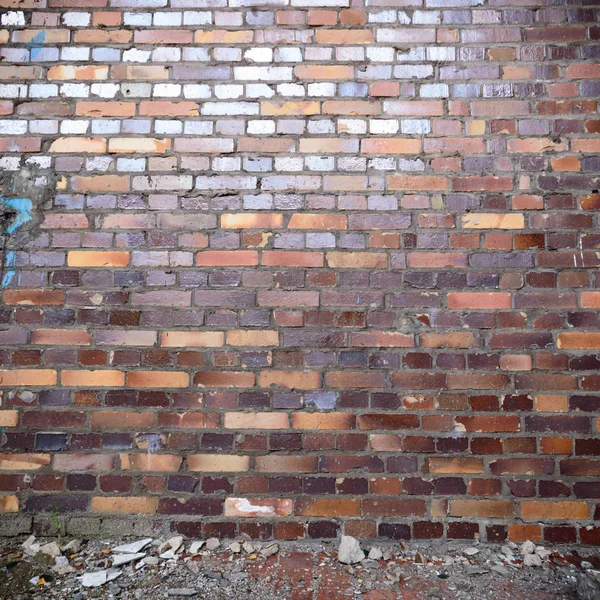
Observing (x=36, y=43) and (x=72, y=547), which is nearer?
(x=72, y=547)

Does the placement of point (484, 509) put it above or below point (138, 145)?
below

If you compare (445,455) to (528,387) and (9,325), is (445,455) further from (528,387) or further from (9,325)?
(9,325)

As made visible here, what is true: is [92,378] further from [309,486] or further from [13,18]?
[13,18]

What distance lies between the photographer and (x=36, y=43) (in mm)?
2049

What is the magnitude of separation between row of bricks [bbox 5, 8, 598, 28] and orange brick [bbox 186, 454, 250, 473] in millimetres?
1855

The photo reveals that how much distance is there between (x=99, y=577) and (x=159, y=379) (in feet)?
2.43

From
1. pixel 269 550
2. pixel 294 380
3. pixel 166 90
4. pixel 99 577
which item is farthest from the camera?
pixel 166 90

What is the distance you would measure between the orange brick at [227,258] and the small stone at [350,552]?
1.17 m

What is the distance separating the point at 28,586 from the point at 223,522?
0.71m

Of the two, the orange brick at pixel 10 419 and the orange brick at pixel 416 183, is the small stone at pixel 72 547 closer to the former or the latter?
the orange brick at pixel 10 419

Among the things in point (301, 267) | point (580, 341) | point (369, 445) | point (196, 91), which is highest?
point (196, 91)

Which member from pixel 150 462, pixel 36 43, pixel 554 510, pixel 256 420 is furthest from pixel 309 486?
pixel 36 43

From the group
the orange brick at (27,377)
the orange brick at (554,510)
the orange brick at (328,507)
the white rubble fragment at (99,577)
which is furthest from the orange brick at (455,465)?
the orange brick at (27,377)

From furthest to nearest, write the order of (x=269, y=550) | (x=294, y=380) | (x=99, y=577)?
1. (x=294, y=380)
2. (x=269, y=550)
3. (x=99, y=577)
